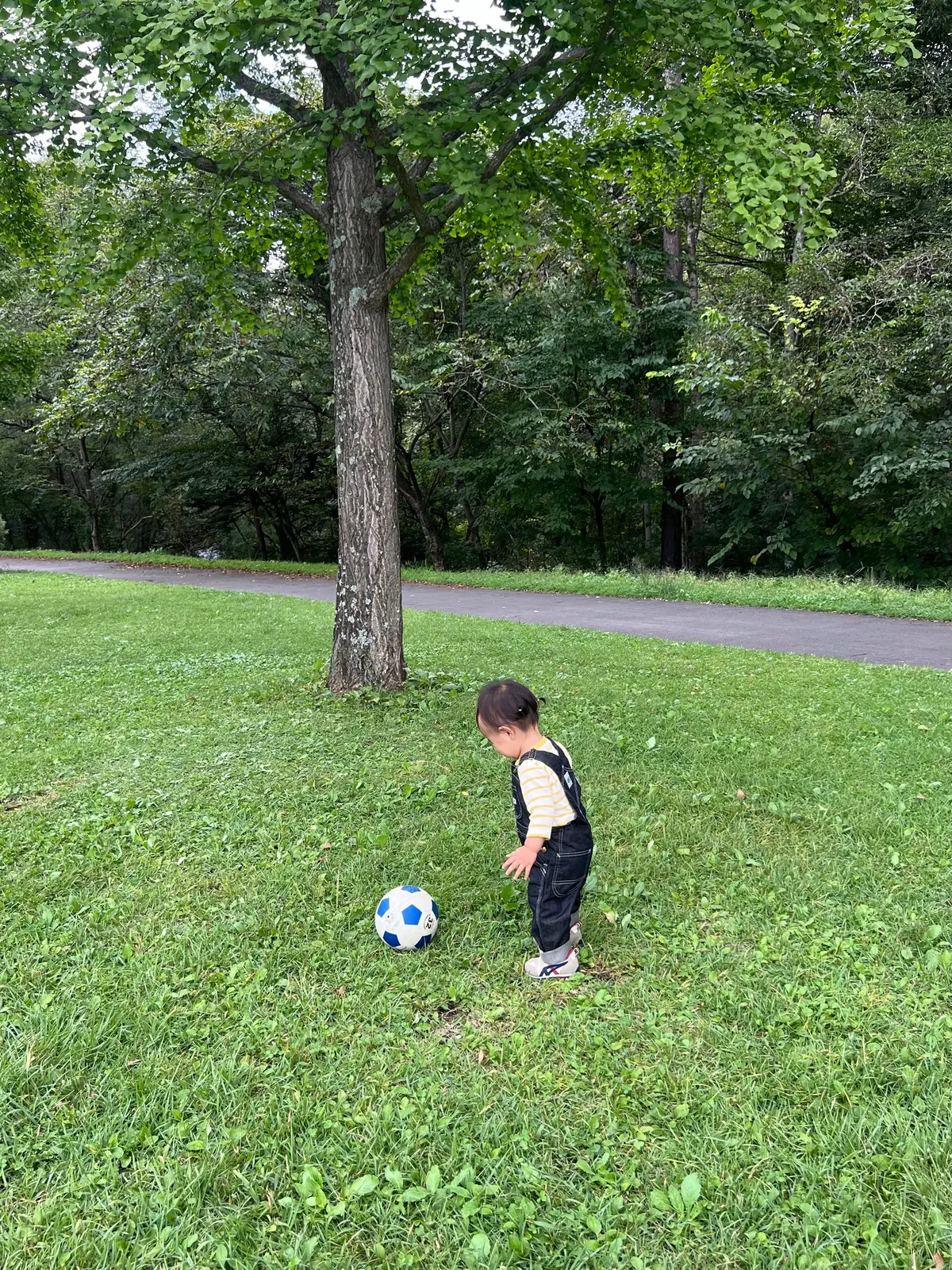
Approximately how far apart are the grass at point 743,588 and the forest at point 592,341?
2.09 m

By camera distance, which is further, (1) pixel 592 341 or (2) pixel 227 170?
(1) pixel 592 341

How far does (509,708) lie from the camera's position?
3084mm

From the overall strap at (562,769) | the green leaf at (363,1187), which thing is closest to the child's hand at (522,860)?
the overall strap at (562,769)

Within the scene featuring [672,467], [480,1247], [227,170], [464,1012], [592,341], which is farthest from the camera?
[592,341]

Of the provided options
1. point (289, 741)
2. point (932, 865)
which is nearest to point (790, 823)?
point (932, 865)

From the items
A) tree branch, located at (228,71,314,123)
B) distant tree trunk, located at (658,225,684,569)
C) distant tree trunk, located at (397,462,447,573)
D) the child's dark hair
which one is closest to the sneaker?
the child's dark hair

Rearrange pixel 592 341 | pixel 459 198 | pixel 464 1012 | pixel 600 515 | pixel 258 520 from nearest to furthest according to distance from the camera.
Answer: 1. pixel 464 1012
2. pixel 459 198
3. pixel 592 341
4. pixel 600 515
5. pixel 258 520

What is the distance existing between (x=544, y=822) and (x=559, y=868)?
0.22m

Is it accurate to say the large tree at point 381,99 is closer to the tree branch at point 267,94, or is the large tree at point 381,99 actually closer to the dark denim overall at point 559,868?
the tree branch at point 267,94

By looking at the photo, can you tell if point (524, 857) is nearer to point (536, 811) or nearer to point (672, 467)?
point (536, 811)

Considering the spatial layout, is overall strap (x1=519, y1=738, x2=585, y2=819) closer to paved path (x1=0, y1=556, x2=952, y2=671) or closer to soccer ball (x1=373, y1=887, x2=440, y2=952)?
soccer ball (x1=373, y1=887, x2=440, y2=952)

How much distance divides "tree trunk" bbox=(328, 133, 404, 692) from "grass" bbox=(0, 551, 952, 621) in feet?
28.2

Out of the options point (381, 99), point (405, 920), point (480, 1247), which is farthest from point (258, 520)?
point (480, 1247)

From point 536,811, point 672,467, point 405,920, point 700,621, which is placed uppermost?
point 672,467
